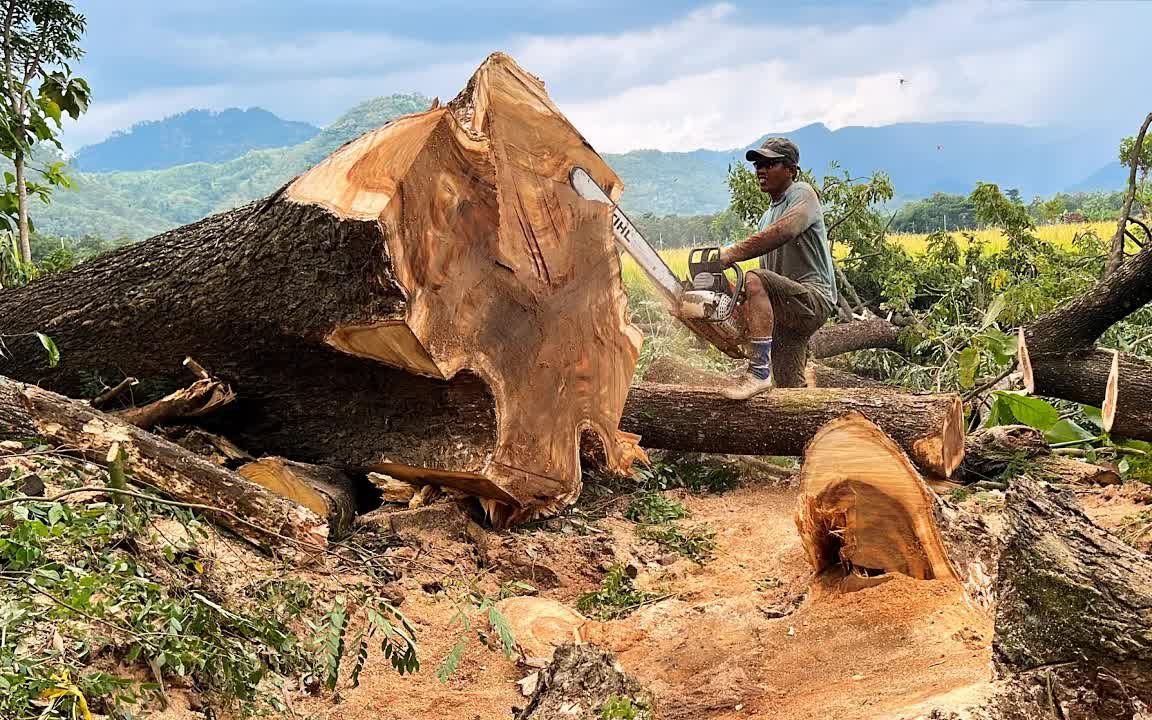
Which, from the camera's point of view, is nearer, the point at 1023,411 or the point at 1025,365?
the point at 1025,365

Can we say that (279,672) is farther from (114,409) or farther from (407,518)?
(114,409)

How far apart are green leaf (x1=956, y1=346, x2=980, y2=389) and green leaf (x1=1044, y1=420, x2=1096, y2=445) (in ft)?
1.80

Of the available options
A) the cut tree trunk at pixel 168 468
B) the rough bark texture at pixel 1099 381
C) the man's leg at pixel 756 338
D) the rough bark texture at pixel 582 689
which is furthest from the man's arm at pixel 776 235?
the rough bark texture at pixel 582 689

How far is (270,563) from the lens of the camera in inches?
121

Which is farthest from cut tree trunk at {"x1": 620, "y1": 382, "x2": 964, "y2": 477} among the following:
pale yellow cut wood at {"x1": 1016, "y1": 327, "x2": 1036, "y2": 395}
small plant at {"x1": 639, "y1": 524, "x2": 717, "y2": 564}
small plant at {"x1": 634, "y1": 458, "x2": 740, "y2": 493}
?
small plant at {"x1": 639, "y1": 524, "x2": 717, "y2": 564}

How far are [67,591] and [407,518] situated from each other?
191 centimetres

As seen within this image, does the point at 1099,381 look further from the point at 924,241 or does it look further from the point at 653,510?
the point at 924,241

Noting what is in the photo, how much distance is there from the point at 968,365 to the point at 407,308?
154 inches

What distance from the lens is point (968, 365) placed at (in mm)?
5742

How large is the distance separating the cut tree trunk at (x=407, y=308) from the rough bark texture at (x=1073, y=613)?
2.14 metres

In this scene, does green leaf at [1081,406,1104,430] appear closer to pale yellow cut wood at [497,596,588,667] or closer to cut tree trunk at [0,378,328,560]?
pale yellow cut wood at [497,596,588,667]

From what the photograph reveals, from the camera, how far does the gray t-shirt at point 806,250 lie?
486cm

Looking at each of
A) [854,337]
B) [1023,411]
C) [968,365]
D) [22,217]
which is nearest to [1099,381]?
[1023,411]

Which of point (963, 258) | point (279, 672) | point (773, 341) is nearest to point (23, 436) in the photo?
point (279, 672)
